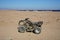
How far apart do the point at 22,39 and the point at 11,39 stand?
2.91 feet

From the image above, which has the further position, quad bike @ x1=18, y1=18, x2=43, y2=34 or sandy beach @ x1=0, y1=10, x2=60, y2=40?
quad bike @ x1=18, y1=18, x2=43, y2=34

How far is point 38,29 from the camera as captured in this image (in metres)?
18.3

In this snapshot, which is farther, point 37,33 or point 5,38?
point 37,33

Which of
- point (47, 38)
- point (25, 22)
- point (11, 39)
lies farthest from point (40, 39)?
point (25, 22)

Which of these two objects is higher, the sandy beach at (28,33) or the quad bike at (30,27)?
the quad bike at (30,27)

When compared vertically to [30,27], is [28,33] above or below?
below

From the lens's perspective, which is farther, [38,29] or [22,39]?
[38,29]

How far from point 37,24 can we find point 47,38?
257 centimetres

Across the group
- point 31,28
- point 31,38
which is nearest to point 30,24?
point 31,28

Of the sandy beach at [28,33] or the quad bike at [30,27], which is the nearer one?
the sandy beach at [28,33]

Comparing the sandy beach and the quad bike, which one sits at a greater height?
the quad bike

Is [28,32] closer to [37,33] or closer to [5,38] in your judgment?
[37,33]

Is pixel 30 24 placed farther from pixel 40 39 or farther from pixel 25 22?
pixel 40 39

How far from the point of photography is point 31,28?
18.6 metres
